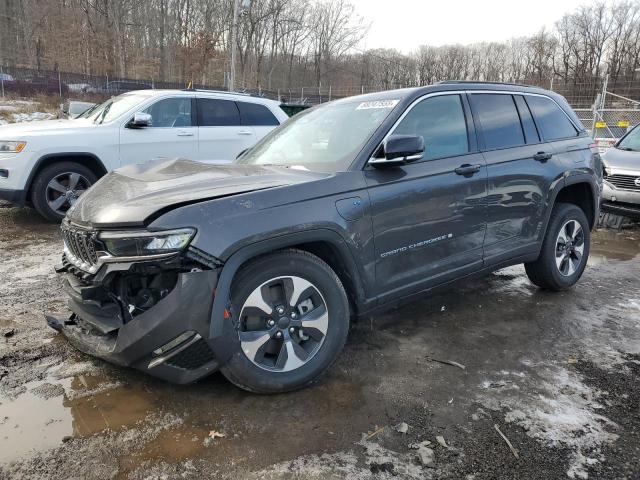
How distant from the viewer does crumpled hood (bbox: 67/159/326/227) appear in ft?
8.13

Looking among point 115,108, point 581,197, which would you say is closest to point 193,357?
point 581,197

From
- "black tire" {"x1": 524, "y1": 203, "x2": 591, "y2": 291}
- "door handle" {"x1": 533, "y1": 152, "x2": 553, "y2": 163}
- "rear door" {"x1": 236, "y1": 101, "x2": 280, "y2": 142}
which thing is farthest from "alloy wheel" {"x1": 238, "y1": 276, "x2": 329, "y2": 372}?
"rear door" {"x1": 236, "y1": 101, "x2": 280, "y2": 142}

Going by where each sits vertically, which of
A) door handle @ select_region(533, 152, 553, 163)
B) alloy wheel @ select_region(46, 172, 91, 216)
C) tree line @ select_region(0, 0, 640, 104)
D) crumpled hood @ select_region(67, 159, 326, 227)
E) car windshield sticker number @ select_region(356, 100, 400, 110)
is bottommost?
alloy wheel @ select_region(46, 172, 91, 216)

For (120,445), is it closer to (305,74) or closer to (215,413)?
(215,413)

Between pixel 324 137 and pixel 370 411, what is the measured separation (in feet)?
6.28

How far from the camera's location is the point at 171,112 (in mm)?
7719

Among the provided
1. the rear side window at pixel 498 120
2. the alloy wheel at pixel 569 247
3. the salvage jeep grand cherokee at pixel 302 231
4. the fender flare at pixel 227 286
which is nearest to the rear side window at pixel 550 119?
the salvage jeep grand cherokee at pixel 302 231

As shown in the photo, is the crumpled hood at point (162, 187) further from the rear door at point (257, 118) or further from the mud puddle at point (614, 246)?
the rear door at point (257, 118)

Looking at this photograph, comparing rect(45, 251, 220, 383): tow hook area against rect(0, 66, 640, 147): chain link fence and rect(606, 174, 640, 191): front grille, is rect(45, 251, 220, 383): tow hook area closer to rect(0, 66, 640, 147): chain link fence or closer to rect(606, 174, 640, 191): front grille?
rect(606, 174, 640, 191): front grille

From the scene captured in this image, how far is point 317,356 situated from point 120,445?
109 cm

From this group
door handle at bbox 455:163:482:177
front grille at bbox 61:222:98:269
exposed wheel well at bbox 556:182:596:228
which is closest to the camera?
front grille at bbox 61:222:98:269

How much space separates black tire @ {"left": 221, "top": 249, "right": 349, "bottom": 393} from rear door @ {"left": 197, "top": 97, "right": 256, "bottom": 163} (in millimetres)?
5783

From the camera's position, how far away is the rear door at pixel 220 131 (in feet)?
26.3

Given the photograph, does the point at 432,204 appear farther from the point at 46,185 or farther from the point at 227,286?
the point at 46,185
